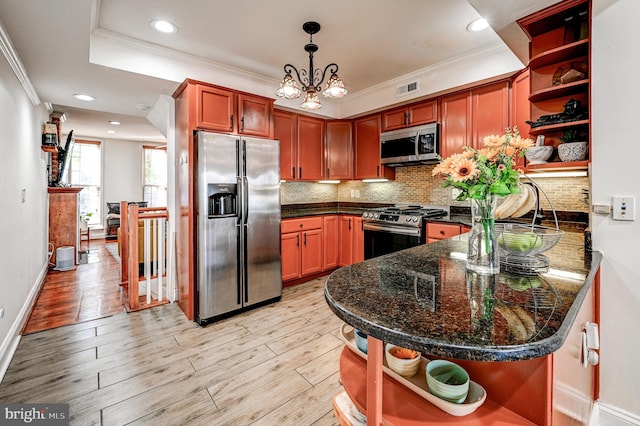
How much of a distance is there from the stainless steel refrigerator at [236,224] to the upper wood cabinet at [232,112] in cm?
17

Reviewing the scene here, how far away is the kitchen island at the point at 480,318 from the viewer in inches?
24.4

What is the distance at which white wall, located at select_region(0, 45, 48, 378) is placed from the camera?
2191mm

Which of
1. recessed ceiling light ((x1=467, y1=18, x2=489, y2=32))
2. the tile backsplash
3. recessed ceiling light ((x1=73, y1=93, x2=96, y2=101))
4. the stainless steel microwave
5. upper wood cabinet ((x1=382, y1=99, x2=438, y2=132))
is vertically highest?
recessed ceiling light ((x1=467, y1=18, x2=489, y2=32))

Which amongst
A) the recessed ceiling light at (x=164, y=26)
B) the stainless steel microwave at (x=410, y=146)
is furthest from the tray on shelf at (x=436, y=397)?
the stainless steel microwave at (x=410, y=146)

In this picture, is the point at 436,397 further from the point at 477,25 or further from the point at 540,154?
the point at 477,25

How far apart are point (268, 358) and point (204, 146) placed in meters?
1.85

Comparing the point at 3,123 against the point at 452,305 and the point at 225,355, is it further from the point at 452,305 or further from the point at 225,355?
the point at 452,305

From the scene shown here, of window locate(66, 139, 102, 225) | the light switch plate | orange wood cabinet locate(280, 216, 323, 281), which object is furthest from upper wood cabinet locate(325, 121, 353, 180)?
window locate(66, 139, 102, 225)

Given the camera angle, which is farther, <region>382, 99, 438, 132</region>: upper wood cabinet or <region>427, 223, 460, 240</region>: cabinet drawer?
<region>382, 99, 438, 132</region>: upper wood cabinet

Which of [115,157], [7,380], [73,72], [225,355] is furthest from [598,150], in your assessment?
[115,157]

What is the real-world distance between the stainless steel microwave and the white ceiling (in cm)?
66

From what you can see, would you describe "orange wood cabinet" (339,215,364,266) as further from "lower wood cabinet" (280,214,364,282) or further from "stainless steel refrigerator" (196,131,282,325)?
"stainless steel refrigerator" (196,131,282,325)

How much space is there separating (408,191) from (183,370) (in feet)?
10.4

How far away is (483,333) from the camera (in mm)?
648
